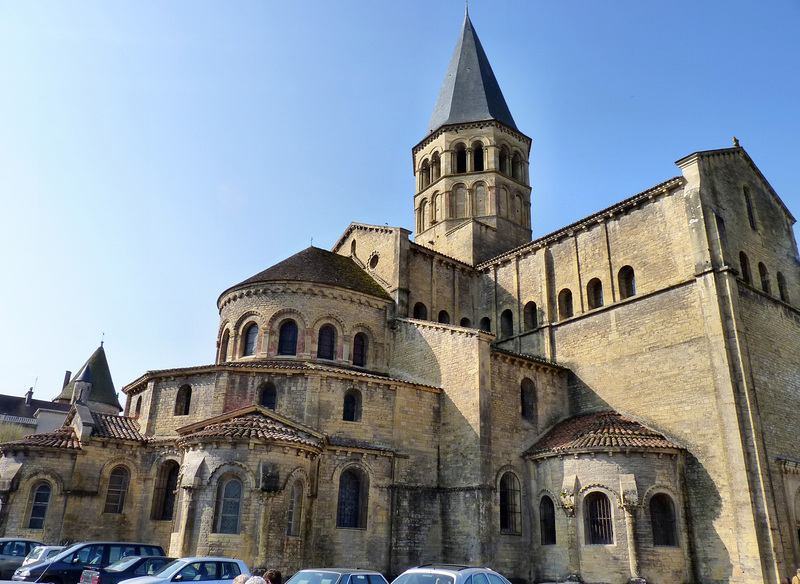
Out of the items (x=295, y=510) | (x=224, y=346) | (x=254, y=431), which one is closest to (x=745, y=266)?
(x=295, y=510)

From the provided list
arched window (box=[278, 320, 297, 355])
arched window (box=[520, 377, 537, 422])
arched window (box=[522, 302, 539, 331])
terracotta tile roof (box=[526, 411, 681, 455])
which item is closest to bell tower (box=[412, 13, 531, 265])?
arched window (box=[522, 302, 539, 331])

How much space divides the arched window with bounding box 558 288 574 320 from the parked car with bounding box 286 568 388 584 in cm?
1841

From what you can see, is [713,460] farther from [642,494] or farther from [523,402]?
[523,402]

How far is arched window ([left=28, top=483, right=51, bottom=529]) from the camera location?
21234mm

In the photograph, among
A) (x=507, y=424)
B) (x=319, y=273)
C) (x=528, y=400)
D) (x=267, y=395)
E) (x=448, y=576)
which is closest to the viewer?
(x=448, y=576)

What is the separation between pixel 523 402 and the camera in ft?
82.5

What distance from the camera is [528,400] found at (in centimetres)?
2514

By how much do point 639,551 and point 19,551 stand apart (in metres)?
18.9

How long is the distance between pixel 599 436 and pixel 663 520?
3.32m

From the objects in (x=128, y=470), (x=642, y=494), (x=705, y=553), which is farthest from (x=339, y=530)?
(x=705, y=553)

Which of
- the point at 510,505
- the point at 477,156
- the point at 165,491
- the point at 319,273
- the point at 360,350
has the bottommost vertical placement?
the point at 510,505

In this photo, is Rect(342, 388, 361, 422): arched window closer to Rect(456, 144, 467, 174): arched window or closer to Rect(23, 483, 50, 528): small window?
Rect(23, 483, 50, 528): small window

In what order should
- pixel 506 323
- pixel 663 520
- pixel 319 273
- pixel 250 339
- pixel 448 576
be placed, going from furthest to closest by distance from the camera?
pixel 506 323 < pixel 319 273 < pixel 250 339 < pixel 663 520 < pixel 448 576

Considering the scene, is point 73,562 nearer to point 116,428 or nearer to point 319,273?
point 116,428
